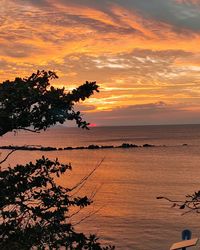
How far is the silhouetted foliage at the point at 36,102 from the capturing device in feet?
29.7

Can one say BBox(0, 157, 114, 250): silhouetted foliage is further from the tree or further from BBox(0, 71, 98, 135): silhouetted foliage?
BBox(0, 71, 98, 135): silhouetted foliage

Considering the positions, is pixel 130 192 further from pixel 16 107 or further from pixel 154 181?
pixel 16 107

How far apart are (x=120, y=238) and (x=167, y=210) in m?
10.3

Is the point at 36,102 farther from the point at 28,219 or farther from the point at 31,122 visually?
the point at 28,219

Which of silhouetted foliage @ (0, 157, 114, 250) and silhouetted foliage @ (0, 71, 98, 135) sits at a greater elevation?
silhouetted foliage @ (0, 71, 98, 135)

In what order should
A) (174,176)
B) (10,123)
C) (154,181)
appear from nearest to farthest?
(10,123)
(154,181)
(174,176)

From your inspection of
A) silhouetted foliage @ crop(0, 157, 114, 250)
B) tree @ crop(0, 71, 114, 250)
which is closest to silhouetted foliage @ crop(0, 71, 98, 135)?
tree @ crop(0, 71, 114, 250)

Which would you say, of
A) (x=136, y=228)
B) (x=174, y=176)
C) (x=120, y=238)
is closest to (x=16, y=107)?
(x=120, y=238)

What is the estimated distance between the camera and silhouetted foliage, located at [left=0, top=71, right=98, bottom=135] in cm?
905

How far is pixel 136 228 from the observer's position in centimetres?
3500

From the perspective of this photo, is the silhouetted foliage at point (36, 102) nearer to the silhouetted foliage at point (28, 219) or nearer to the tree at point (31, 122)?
the tree at point (31, 122)

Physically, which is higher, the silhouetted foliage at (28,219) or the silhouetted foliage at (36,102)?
the silhouetted foliage at (36,102)

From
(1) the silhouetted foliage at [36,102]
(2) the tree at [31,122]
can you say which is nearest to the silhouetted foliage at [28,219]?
(2) the tree at [31,122]

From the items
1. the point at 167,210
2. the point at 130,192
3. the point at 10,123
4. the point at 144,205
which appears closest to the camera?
the point at 10,123
